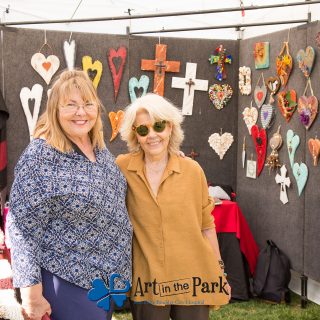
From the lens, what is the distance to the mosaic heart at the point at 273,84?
12.6ft

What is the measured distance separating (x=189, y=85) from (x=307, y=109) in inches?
38.0

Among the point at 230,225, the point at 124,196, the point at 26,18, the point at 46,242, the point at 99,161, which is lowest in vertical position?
the point at 230,225

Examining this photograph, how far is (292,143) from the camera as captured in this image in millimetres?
3736

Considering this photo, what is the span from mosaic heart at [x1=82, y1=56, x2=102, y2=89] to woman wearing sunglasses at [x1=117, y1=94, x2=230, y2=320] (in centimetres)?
191

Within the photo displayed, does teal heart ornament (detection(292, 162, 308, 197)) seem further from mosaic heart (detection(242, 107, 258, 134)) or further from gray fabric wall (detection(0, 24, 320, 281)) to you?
mosaic heart (detection(242, 107, 258, 134))

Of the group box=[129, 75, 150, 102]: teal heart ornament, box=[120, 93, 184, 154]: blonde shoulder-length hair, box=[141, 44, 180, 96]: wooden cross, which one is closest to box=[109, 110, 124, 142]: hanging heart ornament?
box=[129, 75, 150, 102]: teal heart ornament

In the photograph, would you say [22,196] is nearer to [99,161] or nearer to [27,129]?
[99,161]

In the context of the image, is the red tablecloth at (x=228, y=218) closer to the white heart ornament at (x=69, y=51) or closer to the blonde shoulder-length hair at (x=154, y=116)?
the white heart ornament at (x=69, y=51)

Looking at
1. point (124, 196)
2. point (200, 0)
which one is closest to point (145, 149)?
point (124, 196)

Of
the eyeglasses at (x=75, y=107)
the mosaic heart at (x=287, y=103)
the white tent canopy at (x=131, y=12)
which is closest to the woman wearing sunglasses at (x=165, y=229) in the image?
the eyeglasses at (x=75, y=107)

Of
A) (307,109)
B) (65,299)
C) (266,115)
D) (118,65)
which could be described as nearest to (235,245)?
(266,115)

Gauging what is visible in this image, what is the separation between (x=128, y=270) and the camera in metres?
1.91

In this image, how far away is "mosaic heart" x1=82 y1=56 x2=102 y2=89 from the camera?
3897 mm

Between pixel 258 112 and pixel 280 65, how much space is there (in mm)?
423
